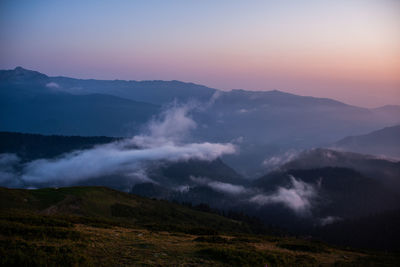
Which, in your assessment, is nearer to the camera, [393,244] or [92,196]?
[92,196]

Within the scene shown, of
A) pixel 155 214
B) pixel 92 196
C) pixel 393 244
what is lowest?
pixel 393 244

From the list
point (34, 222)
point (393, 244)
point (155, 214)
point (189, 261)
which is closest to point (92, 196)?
point (155, 214)

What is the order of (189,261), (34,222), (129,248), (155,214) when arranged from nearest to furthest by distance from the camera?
1. (189,261)
2. (129,248)
3. (34,222)
4. (155,214)

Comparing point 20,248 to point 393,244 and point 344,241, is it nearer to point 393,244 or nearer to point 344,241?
point 344,241

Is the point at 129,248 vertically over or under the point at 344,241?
over

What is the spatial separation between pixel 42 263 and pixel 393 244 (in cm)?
24415

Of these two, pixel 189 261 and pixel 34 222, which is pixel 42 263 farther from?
pixel 34 222

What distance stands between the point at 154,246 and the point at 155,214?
6198 cm

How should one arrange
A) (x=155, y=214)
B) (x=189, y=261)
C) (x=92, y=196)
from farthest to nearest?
(x=155, y=214) < (x=92, y=196) < (x=189, y=261)

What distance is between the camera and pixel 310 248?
28891mm

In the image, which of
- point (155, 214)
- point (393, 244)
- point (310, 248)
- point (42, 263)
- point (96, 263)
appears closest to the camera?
point (42, 263)

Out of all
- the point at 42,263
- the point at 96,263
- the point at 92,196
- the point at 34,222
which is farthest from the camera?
the point at 92,196

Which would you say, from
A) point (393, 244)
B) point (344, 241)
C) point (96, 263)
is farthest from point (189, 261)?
point (393, 244)

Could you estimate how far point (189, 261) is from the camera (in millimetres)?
17156
